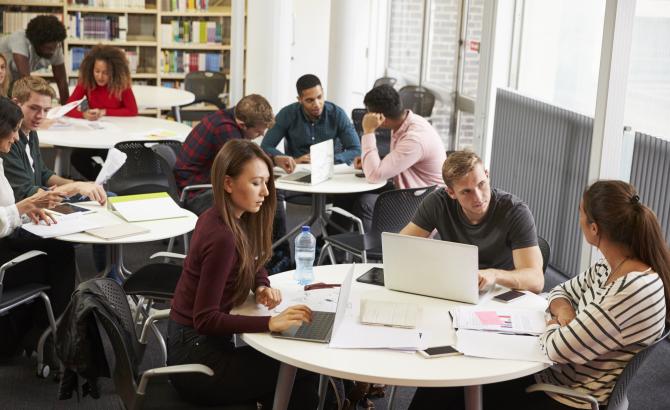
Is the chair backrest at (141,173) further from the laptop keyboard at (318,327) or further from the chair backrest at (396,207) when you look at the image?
the laptop keyboard at (318,327)

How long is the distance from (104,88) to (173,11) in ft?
11.0

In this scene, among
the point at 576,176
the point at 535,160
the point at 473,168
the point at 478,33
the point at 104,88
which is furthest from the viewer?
the point at 478,33

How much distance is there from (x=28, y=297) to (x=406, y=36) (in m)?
6.70

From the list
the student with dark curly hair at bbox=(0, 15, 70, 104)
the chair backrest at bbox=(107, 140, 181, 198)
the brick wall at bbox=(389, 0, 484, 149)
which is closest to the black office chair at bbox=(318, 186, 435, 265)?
the chair backrest at bbox=(107, 140, 181, 198)

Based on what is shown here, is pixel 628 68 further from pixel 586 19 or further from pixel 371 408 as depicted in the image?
pixel 371 408

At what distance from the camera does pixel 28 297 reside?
3.57 meters

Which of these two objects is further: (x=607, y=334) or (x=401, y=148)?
(x=401, y=148)

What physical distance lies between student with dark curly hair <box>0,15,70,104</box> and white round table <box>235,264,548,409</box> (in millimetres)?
5068

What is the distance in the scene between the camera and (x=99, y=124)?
6.00 m

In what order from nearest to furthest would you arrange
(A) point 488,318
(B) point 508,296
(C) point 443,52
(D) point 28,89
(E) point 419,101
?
1. (A) point 488,318
2. (B) point 508,296
3. (D) point 28,89
4. (E) point 419,101
5. (C) point 443,52

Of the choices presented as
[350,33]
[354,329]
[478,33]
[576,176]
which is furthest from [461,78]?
[354,329]

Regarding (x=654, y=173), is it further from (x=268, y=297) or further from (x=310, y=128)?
(x=268, y=297)

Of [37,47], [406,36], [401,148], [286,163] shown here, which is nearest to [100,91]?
[37,47]

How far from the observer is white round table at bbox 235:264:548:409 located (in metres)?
2.32
